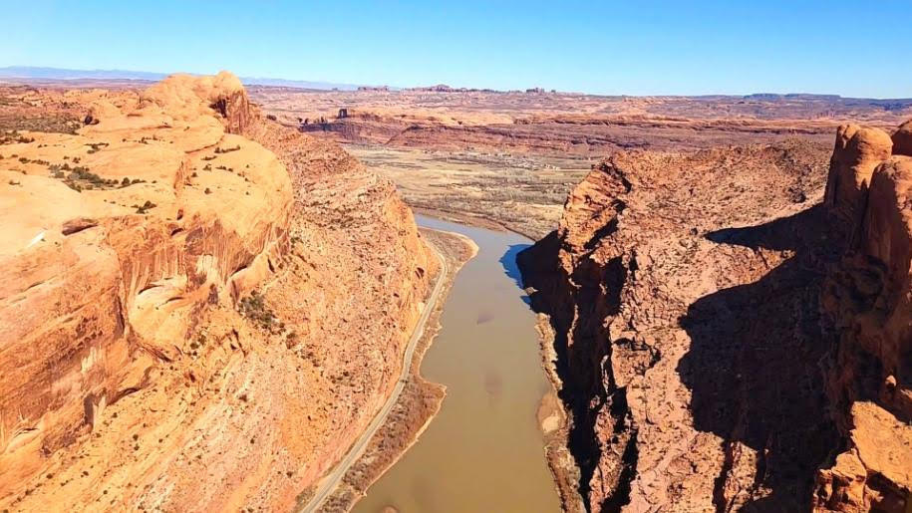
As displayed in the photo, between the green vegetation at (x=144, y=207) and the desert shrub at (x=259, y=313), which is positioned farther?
the desert shrub at (x=259, y=313)

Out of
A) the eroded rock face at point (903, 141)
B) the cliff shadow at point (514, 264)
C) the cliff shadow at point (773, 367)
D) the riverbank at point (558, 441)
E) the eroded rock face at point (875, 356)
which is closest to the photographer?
the eroded rock face at point (875, 356)

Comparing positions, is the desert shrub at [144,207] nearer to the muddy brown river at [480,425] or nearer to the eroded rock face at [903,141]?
the muddy brown river at [480,425]

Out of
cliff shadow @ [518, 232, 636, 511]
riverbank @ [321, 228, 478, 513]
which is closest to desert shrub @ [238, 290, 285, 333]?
riverbank @ [321, 228, 478, 513]

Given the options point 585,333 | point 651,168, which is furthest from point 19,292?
point 651,168

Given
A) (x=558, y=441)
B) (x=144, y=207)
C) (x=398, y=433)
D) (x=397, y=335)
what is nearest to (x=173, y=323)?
(x=144, y=207)

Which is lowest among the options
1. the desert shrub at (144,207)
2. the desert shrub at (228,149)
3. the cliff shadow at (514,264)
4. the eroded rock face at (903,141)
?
the cliff shadow at (514,264)

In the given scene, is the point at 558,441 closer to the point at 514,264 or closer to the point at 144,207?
the point at 144,207

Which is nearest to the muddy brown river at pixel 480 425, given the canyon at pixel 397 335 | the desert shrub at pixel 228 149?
the canyon at pixel 397 335
